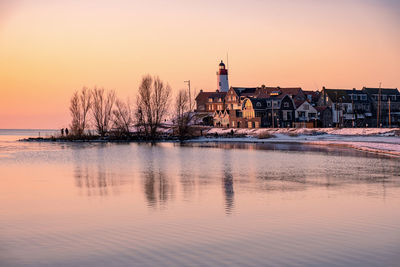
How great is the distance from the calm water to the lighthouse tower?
117797 millimetres

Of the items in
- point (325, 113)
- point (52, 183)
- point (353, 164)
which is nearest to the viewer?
point (52, 183)

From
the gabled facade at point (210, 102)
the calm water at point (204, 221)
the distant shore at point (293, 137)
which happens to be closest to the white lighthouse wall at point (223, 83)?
the gabled facade at point (210, 102)

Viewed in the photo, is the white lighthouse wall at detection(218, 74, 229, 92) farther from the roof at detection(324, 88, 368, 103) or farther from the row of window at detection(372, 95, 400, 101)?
the row of window at detection(372, 95, 400, 101)

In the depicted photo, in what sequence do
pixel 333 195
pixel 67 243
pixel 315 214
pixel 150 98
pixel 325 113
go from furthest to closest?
1. pixel 325 113
2. pixel 150 98
3. pixel 333 195
4. pixel 315 214
5. pixel 67 243

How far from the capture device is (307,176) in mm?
26422

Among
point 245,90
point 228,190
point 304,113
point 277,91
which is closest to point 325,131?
point 304,113

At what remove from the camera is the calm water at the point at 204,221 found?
10.1 metres

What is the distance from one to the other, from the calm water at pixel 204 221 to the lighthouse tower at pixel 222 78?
118 meters

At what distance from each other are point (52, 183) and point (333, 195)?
595 inches

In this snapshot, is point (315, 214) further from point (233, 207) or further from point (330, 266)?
point (330, 266)

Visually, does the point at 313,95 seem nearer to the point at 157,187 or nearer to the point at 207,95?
the point at 207,95

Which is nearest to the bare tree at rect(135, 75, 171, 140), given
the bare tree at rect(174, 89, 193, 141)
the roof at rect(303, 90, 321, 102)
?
the bare tree at rect(174, 89, 193, 141)

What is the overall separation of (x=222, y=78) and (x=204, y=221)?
132 metres

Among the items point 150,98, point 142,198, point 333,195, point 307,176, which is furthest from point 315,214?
point 150,98
